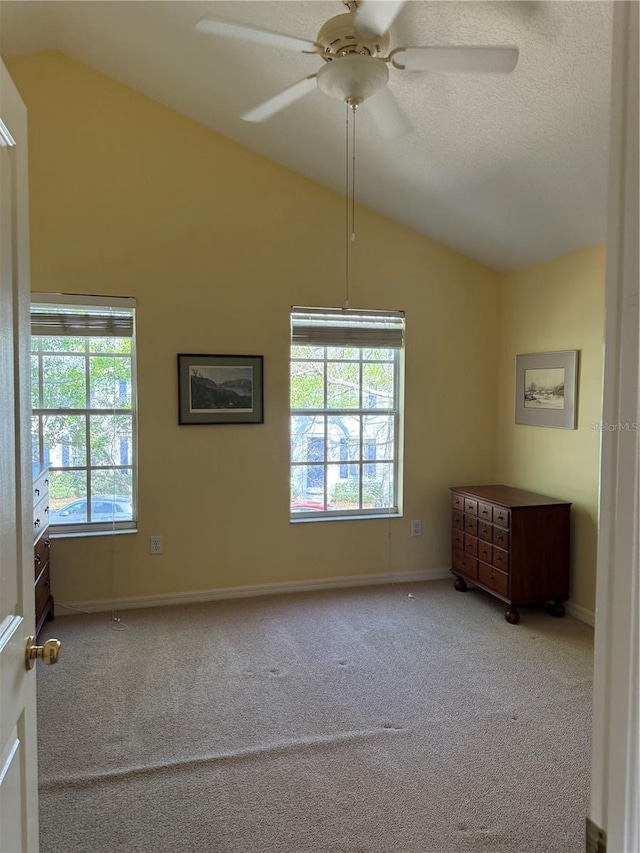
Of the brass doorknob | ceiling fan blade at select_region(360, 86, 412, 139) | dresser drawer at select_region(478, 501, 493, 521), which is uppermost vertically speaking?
ceiling fan blade at select_region(360, 86, 412, 139)

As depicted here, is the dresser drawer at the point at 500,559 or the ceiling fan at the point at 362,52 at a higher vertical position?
the ceiling fan at the point at 362,52

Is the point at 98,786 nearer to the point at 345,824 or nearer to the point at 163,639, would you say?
the point at 345,824

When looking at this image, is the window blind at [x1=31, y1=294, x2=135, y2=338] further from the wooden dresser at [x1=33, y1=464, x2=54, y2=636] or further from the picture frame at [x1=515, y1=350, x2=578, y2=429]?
the picture frame at [x1=515, y1=350, x2=578, y2=429]

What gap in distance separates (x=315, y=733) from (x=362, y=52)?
106 inches

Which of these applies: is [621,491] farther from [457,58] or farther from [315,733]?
[315,733]

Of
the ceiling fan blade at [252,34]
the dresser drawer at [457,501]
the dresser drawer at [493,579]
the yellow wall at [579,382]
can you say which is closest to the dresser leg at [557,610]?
the yellow wall at [579,382]

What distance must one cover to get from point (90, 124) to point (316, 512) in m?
3.07

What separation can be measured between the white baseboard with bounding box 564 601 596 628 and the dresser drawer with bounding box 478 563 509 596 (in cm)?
51

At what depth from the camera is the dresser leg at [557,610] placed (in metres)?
3.62

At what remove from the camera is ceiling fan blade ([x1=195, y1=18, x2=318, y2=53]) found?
1.82m

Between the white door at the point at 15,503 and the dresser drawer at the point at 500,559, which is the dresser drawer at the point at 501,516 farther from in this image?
the white door at the point at 15,503

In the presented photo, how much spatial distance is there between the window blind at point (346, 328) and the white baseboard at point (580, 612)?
218 centimetres

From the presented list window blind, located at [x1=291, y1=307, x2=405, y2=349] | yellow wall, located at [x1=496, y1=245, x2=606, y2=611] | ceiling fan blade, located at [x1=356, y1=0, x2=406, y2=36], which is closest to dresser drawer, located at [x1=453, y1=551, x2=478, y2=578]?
yellow wall, located at [x1=496, y1=245, x2=606, y2=611]

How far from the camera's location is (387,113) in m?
2.24
